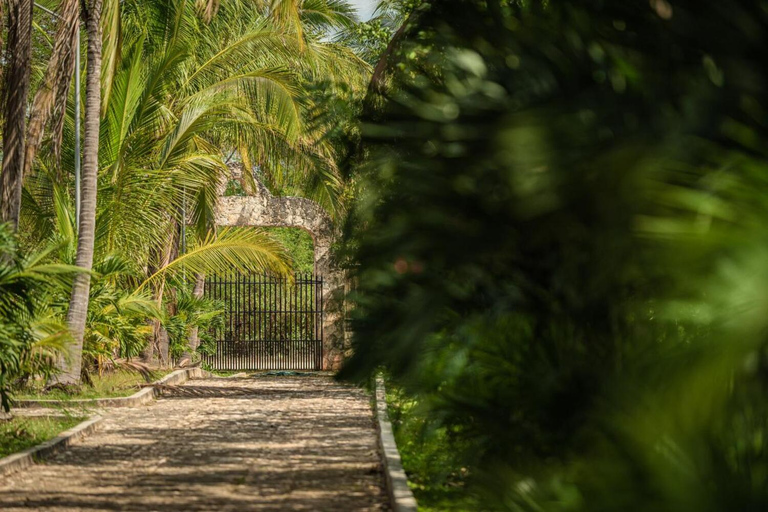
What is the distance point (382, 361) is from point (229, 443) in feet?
27.0

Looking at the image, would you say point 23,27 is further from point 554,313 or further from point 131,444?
point 554,313

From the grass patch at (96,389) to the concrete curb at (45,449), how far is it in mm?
1511

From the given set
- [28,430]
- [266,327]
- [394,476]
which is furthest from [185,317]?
[394,476]

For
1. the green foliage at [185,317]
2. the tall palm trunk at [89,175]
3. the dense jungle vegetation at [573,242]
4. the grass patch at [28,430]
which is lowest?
the grass patch at [28,430]

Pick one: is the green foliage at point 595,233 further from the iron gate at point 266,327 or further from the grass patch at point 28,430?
the iron gate at point 266,327

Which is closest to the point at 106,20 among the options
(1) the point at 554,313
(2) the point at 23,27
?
(2) the point at 23,27

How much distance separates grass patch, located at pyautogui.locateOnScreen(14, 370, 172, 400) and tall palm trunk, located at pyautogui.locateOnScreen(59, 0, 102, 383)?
0.34m

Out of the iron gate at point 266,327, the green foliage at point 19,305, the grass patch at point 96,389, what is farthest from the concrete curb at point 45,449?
the iron gate at point 266,327

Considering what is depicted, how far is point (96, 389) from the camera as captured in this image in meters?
15.7

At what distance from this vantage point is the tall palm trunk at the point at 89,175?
49.3 ft

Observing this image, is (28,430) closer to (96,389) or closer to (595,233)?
(96,389)

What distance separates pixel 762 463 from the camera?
5.83 feet

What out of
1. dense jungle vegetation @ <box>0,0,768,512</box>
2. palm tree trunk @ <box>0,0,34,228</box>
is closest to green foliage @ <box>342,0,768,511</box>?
dense jungle vegetation @ <box>0,0,768,512</box>

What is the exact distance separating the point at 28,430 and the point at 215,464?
8.14 feet
